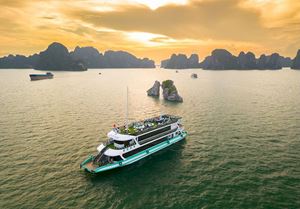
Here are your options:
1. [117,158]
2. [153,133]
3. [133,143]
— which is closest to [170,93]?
[153,133]

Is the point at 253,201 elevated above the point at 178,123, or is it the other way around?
the point at 178,123

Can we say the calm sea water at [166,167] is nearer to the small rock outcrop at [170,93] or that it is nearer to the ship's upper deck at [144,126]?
the ship's upper deck at [144,126]

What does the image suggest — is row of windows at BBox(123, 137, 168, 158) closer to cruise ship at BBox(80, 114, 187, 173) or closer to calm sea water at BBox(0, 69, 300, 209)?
cruise ship at BBox(80, 114, 187, 173)

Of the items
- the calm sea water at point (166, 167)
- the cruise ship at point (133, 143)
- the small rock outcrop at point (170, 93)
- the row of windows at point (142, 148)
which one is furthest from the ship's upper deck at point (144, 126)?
the small rock outcrop at point (170, 93)

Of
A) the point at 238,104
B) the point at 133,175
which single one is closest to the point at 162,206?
the point at 133,175

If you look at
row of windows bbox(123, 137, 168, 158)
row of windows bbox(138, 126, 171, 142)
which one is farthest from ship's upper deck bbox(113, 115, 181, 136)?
row of windows bbox(123, 137, 168, 158)

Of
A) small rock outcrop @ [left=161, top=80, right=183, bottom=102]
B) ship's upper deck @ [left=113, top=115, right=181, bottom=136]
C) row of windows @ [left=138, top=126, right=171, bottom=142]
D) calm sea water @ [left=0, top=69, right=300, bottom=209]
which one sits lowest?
calm sea water @ [left=0, top=69, right=300, bottom=209]

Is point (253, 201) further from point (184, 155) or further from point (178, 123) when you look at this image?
point (178, 123)
